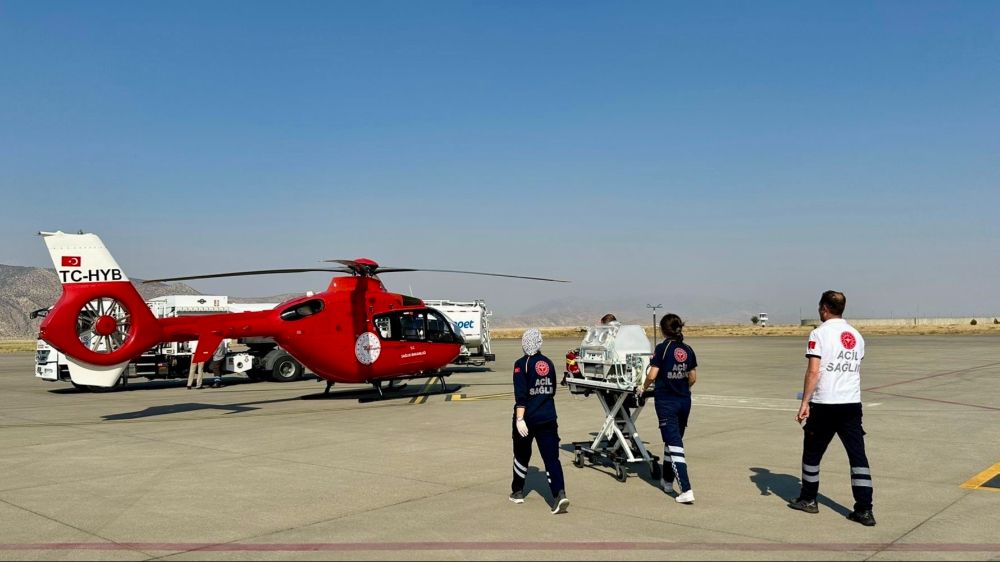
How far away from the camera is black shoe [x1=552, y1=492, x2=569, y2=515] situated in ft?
24.9

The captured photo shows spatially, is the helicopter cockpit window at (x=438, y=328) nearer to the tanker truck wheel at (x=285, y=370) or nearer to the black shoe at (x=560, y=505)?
the tanker truck wheel at (x=285, y=370)

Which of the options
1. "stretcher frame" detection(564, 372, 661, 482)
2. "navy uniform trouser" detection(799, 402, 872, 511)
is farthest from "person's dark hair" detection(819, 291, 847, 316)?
"stretcher frame" detection(564, 372, 661, 482)

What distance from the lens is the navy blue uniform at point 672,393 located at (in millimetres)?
8164

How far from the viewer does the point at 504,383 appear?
24.3m

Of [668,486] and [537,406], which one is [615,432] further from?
[537,406]

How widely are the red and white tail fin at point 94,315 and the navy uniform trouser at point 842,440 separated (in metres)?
13.8

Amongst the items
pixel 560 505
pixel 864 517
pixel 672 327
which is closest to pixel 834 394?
pixel 864 517

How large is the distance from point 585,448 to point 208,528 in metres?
4.84

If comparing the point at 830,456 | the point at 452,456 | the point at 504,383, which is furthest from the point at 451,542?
the point at 504,383

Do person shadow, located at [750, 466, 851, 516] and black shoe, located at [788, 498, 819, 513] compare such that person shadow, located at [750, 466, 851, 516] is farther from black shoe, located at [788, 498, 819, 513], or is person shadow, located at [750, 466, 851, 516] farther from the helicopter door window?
the helicopter door window

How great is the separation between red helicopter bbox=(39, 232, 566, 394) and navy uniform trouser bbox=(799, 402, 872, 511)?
11.7 m

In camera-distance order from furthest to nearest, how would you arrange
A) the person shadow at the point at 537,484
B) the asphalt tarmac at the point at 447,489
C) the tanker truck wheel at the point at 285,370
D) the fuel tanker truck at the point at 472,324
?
1. the fuel tanker truck at the point at 472,324
2. the tanker truck wheel at the point at 285,370
3. the person shadow at the point at 537,484
4. the asphalt tarmac at the point at 447,489

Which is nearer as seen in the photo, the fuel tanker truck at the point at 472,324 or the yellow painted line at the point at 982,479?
the yellow painted line at the point at 982,479

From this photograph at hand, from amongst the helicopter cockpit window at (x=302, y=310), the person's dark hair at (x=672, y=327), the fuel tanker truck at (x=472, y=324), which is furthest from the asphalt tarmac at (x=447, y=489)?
the fuel tanker truck at (x=472, y=324)
